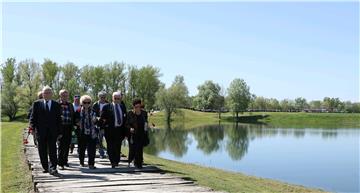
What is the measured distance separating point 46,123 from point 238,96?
83288 mm

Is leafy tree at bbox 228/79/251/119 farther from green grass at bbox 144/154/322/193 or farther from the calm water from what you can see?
green grass at bbox 144/154/322/193

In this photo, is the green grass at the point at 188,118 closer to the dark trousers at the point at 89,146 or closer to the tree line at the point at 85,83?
the tree line at the point at 85,83

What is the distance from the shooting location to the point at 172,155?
2717 centimetres

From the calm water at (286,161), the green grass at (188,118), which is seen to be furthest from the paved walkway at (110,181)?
the green grass at (188,118)

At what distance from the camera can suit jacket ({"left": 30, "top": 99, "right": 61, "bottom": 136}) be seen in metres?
9.91

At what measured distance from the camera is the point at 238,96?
91.8 meters

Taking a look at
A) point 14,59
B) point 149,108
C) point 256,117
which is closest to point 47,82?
point 14,59

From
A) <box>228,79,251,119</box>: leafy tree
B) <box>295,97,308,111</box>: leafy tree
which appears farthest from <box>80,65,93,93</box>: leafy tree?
<box>295,97,308,111</box>: leafy tree

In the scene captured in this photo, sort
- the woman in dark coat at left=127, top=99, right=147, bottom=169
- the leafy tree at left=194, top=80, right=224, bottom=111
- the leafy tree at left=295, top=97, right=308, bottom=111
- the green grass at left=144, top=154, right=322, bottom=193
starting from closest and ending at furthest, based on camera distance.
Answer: the green grass at left=144, top=154, right=322, bottom=193, the woman in dark coat at left=127, top=99, right=147, bottom=169, the leafy tree at left=194, top=80, right=224, bottom=111, the leafy tree at left=295, top=97, right=308, bottom=111

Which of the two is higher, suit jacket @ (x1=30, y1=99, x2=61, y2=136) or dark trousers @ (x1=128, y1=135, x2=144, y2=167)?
suit jacket @ (x1=30, y1=99, x2=61, y2=136)

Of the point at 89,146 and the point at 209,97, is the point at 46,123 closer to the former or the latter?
the point at 89,146

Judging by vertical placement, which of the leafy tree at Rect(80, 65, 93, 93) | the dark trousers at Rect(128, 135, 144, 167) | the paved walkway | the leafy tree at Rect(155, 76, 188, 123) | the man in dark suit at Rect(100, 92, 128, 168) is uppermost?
the leafy tree at Rect(80, 65, 93, 93)

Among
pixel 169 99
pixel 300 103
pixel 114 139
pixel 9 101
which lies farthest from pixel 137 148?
pixel 300 103

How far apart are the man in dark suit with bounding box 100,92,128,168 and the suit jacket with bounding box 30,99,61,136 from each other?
5.07 feet
